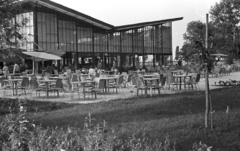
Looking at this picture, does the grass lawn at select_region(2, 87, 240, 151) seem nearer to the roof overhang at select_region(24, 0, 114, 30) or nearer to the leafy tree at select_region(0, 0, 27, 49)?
the leafy tree at select_region(0, 0, 27, 49)

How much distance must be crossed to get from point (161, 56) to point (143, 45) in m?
5.78

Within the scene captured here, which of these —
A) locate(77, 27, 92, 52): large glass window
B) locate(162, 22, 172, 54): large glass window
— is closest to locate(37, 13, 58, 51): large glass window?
locate(77, 27, 92, 52): large glass window

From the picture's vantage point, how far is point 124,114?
26.6 ft

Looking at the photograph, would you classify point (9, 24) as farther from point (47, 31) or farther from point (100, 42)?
point (100, 42)

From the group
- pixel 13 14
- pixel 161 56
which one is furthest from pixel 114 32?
pixel 13 14

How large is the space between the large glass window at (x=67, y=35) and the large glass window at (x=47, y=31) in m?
0.98

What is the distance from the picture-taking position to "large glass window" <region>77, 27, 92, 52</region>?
38.8 metres

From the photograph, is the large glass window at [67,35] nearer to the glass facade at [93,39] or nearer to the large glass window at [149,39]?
the glass facade at [93,39]

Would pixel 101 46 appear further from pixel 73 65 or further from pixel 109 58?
pixel 73 65

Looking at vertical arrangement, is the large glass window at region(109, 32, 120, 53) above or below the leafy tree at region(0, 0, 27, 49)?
above

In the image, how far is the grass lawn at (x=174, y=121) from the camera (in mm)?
5424

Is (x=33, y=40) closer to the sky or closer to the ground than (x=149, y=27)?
closer to the ground

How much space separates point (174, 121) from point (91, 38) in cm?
3438

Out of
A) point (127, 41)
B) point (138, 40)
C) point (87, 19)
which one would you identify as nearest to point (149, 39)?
point (138, 40)
